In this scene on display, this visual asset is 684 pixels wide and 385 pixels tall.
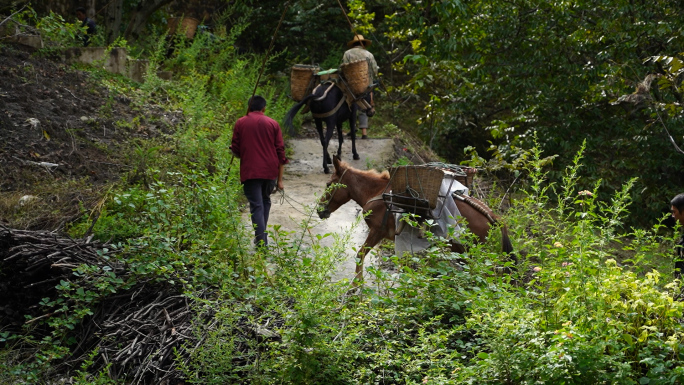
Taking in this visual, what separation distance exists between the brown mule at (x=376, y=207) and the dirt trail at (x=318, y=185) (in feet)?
1.31

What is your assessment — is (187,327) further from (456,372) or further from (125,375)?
(456,372)

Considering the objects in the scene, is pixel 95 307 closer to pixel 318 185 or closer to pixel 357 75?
pixel 318 185

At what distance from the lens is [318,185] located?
1163cm

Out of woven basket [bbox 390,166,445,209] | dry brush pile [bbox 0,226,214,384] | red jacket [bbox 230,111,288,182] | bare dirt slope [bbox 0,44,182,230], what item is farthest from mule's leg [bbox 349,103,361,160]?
dry brush pile [bbox 0,226,214,384]

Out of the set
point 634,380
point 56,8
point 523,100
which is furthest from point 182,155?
point 56,8

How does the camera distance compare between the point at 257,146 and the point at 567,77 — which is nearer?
the point at 257,146

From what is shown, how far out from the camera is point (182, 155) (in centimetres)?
1004

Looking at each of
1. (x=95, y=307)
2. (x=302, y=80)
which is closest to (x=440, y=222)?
(x=95, y=307)

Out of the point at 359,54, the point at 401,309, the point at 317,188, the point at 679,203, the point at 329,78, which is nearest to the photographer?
the point at 401,309

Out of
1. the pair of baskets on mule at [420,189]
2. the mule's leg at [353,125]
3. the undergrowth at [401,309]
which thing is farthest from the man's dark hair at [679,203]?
the mule's leg at [353,125]

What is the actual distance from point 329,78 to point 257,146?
15.8 feet

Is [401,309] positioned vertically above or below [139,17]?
below

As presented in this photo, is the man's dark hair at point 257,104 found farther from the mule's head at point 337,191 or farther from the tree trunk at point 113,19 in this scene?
the tree trunk at point 113,19

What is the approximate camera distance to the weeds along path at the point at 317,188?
9.46 metres
